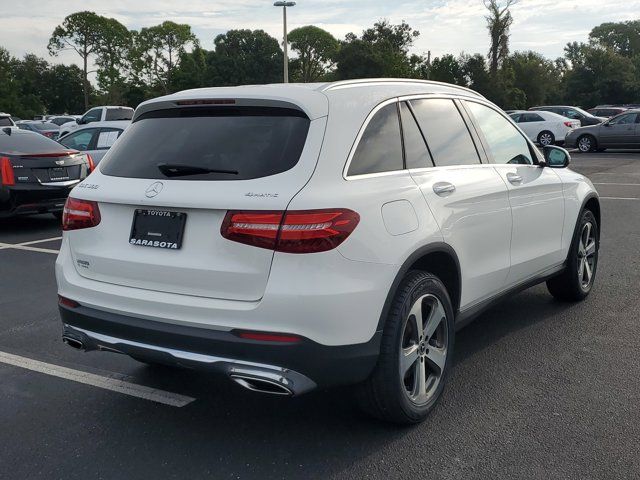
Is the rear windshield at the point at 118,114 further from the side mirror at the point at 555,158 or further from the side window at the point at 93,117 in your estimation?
the side mirror at the point at 555,158

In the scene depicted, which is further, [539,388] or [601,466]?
[539,388]

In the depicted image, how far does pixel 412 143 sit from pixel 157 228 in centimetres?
144

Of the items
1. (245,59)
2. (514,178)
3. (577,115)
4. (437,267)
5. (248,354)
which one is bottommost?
(577,115)

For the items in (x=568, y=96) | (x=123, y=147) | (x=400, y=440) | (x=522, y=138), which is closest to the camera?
(x=400, y=440)

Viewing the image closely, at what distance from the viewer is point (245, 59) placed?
260 ft

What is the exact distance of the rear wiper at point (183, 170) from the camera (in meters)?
3.25

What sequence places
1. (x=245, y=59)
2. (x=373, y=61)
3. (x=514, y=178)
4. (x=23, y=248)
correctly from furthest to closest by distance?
(x=245, y=59), (x=373, y=61), (x=23, y=248), (x=514, y=178)

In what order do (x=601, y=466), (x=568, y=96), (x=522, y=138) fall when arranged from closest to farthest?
1. (x=601, y=466)
2. (x=522, y=138)
3. (x=568, y=96)

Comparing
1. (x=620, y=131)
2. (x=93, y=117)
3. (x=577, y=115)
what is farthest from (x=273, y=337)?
(x=577, y=115)

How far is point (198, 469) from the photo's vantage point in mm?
3156

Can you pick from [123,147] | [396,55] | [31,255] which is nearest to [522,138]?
[123,147]

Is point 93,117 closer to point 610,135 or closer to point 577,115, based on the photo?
point 610,135

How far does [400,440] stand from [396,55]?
64.5 metres

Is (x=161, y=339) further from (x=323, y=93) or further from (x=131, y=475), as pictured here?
(x=323, y=93)
